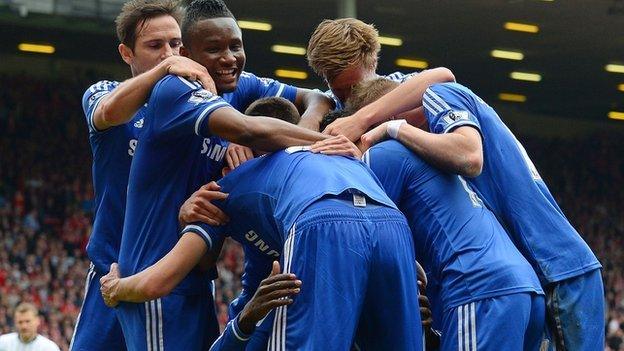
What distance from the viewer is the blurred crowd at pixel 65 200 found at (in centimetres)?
2005

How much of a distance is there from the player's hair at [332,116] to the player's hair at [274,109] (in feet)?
0.56

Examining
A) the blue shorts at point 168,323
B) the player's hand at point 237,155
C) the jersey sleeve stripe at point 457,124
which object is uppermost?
the jersey sleeve stripe at point 457,124

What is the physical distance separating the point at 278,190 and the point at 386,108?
75 cm

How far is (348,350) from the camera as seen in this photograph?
15.4 feet

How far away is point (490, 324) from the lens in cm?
500

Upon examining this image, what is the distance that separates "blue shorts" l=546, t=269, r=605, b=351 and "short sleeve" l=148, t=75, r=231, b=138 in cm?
158

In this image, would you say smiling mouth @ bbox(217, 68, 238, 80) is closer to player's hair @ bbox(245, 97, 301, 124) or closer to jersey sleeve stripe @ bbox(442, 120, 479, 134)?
player's hair @ bbox(245, 97, 301, 124)

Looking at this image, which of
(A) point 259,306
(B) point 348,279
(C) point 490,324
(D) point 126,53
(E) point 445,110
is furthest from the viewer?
(D) point 126,53

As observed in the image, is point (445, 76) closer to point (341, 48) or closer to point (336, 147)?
point (341, 48)

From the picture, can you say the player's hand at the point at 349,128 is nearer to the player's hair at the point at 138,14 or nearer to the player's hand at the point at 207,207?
the player's hand at the point at 207,207

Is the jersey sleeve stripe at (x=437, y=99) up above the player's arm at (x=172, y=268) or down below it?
above

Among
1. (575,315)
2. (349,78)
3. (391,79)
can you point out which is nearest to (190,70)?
(349,78)

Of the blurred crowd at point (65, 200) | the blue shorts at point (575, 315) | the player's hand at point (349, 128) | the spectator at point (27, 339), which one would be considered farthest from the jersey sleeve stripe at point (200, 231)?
the blurred crowd at point (65, 200)

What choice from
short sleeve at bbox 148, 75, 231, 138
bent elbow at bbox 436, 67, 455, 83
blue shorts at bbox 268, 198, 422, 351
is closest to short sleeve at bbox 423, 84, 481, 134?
bent elbow at bbox 436, 67, 455, 83
